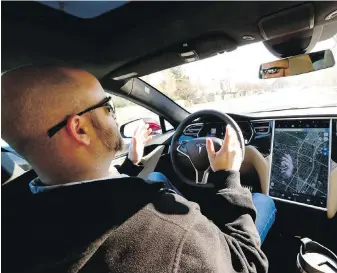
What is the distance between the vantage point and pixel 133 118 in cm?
335

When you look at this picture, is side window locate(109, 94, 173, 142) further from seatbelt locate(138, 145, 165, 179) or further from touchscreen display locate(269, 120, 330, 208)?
touchscreen display locate(269, 120, 330, 208)

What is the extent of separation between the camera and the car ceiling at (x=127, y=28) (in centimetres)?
151

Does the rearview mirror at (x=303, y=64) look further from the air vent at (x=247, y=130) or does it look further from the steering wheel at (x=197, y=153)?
the air vent at (x=247, y=130)

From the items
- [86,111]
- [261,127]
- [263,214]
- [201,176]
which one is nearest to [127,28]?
[86,111]

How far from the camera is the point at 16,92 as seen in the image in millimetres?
1154

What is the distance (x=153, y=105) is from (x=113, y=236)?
8.12 ft

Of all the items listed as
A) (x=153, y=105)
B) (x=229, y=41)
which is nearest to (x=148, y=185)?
(x=229, y=41)

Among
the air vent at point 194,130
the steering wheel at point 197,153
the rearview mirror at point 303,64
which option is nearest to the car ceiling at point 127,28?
the rearview mirror at point 303,64

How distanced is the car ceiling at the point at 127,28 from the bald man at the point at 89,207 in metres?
0.51

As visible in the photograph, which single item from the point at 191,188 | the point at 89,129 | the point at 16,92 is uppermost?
the point at 16,92

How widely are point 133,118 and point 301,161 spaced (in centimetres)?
178

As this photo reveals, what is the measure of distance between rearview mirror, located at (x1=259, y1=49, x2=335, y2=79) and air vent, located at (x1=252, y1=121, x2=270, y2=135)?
780mm

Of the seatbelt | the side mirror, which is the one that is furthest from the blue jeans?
the side mirror

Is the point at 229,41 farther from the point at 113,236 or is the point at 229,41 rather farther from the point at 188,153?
the point at 113,236
